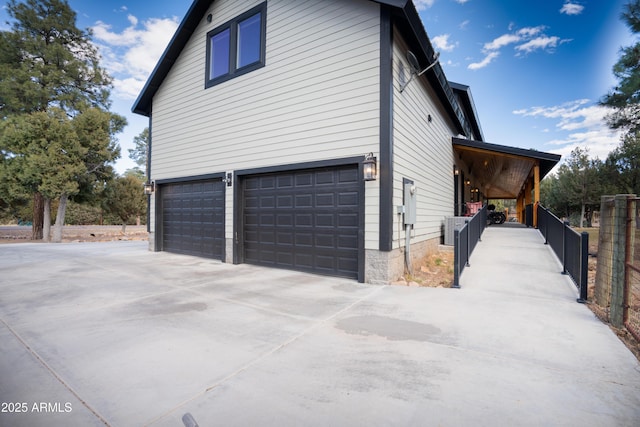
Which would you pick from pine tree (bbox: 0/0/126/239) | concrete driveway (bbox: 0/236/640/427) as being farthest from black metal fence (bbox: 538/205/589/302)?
pine tree (bbox: 0/0/126/239)

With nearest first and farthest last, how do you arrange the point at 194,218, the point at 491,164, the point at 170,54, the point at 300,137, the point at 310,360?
1. the point at 310,360
2. the point at 300,137
3. the point at 194,218
4. the point at 170,54
5. the point at 491,164

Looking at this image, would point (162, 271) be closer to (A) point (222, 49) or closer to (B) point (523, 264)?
(A) point (222, 49)

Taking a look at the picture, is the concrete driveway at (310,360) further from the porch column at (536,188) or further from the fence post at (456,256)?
the porch column at (536,188)

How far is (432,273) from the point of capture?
20.9 ft

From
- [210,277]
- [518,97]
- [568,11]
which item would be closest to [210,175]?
[210,277]

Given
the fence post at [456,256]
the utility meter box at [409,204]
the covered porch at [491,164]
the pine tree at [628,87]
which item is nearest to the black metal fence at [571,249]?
the fence post at [456,256]

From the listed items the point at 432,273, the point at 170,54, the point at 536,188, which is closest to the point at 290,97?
the point at 432,273

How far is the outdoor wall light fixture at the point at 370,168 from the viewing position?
522 cm

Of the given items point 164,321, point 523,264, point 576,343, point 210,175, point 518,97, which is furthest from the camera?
point 518,97

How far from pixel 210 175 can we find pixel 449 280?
6543mm

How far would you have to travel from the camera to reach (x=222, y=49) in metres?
8.06

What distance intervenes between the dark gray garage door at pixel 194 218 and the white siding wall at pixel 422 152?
4889 millimetres

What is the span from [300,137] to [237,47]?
361 centimetres

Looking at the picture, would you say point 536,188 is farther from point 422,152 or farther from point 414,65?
point 414,65
